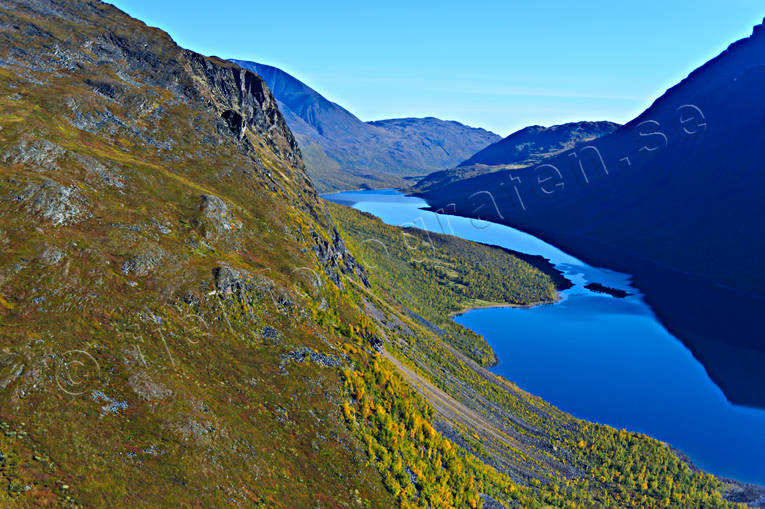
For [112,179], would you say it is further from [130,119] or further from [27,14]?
[27,14]

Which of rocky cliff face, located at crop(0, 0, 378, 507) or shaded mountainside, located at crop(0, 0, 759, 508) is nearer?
rocky cliff face, located at crop(0, 0, 378, 507)

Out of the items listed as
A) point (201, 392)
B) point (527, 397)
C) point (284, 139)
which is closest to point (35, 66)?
point (201, 392)

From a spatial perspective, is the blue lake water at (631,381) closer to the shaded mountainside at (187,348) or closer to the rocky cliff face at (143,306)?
the shaded mountainside at (187,348)

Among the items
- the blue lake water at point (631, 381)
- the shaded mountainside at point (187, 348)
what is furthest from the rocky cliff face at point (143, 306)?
the blue lake water at point (631, 381)

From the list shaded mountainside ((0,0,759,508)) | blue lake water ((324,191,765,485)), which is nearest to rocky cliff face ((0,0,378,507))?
shaded mountainside ((0,0,759,508))

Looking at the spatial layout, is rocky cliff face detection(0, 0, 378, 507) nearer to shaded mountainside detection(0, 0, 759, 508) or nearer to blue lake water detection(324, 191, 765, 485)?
shaded mountainside detection(0, 0, 759, 508)

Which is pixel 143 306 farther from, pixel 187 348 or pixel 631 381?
pixel 631 381

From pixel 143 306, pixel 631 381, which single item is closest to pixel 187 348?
pixel 143 306
